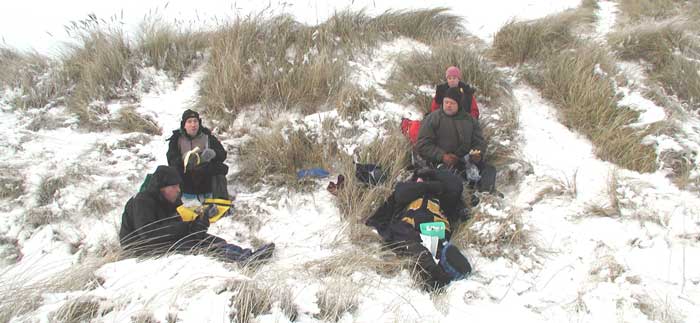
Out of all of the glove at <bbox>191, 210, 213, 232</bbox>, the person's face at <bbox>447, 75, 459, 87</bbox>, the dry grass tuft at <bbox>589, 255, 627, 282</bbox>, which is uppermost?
the person's face at <bbox>447, 75, 459, 87</bbox>

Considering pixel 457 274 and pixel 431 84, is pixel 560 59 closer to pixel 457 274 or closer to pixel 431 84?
pixel 431 84

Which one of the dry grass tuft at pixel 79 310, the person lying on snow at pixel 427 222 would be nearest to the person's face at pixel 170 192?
the dry grass tuft at pixel 79 310

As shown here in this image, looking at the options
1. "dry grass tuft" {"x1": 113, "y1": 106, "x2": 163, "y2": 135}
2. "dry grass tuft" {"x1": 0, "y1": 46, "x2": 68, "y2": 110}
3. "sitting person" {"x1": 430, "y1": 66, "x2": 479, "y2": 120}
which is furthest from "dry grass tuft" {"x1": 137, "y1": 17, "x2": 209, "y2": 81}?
"sitting person" {"x1": 430, "y1": 66, "x2": 479, "y2": 120}

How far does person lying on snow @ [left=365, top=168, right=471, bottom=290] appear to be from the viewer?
3469 mm

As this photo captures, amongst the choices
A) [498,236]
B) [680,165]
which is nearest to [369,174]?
[498,236]

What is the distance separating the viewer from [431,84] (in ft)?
19.6

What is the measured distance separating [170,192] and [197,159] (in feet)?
2.59

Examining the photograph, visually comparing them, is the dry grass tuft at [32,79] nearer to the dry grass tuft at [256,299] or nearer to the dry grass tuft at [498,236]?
the dry grass tuft at [256,299]

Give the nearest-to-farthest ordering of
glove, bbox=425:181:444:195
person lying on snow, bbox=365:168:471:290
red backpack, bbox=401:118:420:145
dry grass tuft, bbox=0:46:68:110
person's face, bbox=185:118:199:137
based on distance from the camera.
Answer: person lying on snow, bbox=365:168:471:290, glove, bbox=425:181:444:195, person's face, bbox=185:118:199:137, red backpack, bbox=401:118:420:145, dry grass tuft, bbox=0:46:68:110

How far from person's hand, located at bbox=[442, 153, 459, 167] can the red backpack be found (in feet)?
1.41

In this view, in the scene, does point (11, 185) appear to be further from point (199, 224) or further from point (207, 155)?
point (199, 224)

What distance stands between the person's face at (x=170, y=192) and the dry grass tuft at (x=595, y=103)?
438 centimetres

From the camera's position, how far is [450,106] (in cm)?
491

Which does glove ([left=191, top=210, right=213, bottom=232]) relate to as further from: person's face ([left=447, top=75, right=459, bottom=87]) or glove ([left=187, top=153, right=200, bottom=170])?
person's face ([left=447, top=75, right=459, bottom=87])
